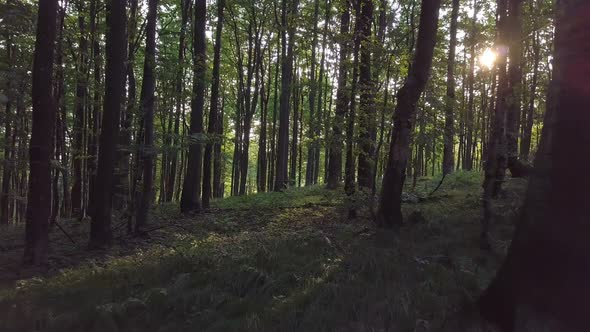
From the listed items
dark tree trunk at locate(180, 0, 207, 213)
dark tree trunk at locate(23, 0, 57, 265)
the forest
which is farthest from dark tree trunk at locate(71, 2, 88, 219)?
dark tree trunk at locate(23, 0, 57, 265)

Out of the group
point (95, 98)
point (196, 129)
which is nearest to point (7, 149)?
point (95, 98)

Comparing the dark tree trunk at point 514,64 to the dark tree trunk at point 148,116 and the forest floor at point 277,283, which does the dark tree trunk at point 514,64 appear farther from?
the dark tree trunk at point 148,116

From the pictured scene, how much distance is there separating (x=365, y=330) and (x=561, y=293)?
1.67 metres

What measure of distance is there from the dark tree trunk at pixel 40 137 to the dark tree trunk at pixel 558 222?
7588 mm

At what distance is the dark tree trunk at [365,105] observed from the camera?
9375 millimetres

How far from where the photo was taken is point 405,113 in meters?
8.06

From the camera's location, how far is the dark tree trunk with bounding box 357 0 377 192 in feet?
30.8

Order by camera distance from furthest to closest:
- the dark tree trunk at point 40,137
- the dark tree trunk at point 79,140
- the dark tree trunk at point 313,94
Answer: the dark tree trunk at point 79,140 → the dark tree trunk at point 313,94 → the dark tree trunk at point 40,137

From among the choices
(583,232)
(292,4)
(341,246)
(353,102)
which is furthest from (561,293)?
(292,4)

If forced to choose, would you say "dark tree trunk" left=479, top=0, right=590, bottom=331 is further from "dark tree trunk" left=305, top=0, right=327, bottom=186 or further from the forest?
"dark tree trunk" left=305, top=0, right=327, bottom=186

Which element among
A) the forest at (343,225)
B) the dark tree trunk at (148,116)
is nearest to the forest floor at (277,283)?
the forest at (343,225)

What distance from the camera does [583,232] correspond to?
124 inches

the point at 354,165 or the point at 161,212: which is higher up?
the point at 354,165

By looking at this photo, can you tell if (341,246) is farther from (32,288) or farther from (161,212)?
(161,212)
